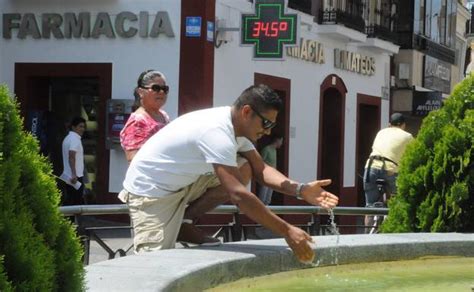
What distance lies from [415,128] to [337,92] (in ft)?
26.8

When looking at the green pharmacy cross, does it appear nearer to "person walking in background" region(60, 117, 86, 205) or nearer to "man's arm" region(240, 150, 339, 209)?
"person walking in background" region(60, 117, 86, 205)

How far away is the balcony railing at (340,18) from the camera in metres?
20.5

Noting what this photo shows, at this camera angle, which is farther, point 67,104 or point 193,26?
point 67,104

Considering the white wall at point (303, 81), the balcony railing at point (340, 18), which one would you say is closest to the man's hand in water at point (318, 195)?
the white wall at point (303, 81)

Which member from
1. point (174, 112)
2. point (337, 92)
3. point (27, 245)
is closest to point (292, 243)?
point (27, 245)

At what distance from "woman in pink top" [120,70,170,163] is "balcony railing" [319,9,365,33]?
1340cm

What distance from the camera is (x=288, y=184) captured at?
18.5 feet

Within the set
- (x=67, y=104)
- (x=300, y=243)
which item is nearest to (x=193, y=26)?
(x=67, y=104)

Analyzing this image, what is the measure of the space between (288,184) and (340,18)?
1553 centimetres

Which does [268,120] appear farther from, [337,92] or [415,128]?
[415,128]

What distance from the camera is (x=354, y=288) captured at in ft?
17.6

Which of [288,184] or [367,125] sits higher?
[367,125]

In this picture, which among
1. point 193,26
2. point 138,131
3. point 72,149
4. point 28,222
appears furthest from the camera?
point 193,26

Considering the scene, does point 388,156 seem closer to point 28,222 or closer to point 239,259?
point 239,259
